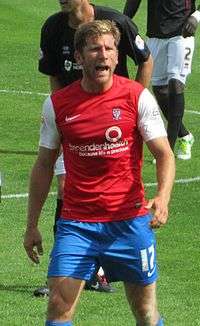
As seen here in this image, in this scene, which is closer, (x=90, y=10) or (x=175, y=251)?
(x=90, y=10)

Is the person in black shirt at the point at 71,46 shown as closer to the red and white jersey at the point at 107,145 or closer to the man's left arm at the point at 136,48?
the man's left arm at the point at 136,48

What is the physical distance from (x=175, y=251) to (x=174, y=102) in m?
3.96

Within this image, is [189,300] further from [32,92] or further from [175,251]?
[32,92]

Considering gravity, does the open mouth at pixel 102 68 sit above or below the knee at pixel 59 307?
above

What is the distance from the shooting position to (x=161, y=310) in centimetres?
959

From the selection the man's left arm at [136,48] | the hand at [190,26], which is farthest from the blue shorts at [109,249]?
the hand at [190,26]

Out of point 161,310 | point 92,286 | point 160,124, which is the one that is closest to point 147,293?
point 160,124

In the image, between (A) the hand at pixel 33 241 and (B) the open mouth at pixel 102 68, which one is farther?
(A) the hand at pixel 33 241

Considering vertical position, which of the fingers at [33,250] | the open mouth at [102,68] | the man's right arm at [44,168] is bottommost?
the fingers at [33,250]

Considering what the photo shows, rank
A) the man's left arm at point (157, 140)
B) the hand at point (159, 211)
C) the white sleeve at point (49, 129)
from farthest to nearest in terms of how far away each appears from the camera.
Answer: the white sleeve at point (49, 129) → the man's left arm at point (157, 140) → the hand at point (159, 211)

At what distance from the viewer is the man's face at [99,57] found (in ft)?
25.1

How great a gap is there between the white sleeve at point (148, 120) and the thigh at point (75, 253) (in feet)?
2.19

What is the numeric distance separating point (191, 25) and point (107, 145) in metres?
7.08

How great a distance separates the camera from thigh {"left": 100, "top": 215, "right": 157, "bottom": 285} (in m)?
7.75
